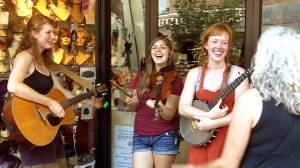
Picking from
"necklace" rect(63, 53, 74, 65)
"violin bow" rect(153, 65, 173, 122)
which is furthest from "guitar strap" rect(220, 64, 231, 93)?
"necklace" rect(63, 53, 74, 65)

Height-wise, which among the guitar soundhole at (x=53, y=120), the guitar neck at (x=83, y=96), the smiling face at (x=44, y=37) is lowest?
the guitar soundhole at (x=53, y=120)

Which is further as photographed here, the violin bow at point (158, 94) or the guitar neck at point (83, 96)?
the guitar neck at point (83, 96)

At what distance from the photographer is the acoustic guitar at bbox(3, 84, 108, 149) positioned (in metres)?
3.05

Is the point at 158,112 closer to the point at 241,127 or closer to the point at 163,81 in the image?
the point at 163,81

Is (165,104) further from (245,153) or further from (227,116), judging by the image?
(245,153)

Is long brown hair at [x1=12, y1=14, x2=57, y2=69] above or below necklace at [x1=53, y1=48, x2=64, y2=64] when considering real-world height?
above

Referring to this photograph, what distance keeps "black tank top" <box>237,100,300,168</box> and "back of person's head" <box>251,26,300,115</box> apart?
0.03 metres

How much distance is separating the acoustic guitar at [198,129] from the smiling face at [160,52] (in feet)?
1.77

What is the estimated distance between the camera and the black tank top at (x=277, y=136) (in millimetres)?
1590

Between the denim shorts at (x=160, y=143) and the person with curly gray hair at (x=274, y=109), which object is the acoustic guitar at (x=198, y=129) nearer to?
the denim shorts at (x=160, y=143)

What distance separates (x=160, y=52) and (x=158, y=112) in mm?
435

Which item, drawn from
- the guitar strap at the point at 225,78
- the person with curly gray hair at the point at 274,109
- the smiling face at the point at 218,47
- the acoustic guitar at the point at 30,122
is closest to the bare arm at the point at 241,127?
the person with curly gray hair at the point at 274,109

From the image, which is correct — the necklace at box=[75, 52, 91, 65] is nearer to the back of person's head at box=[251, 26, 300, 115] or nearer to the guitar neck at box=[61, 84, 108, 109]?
the guitar neck at box=[61, 84, 108, 109]

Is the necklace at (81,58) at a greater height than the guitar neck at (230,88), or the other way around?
the necklace at (81,58)
